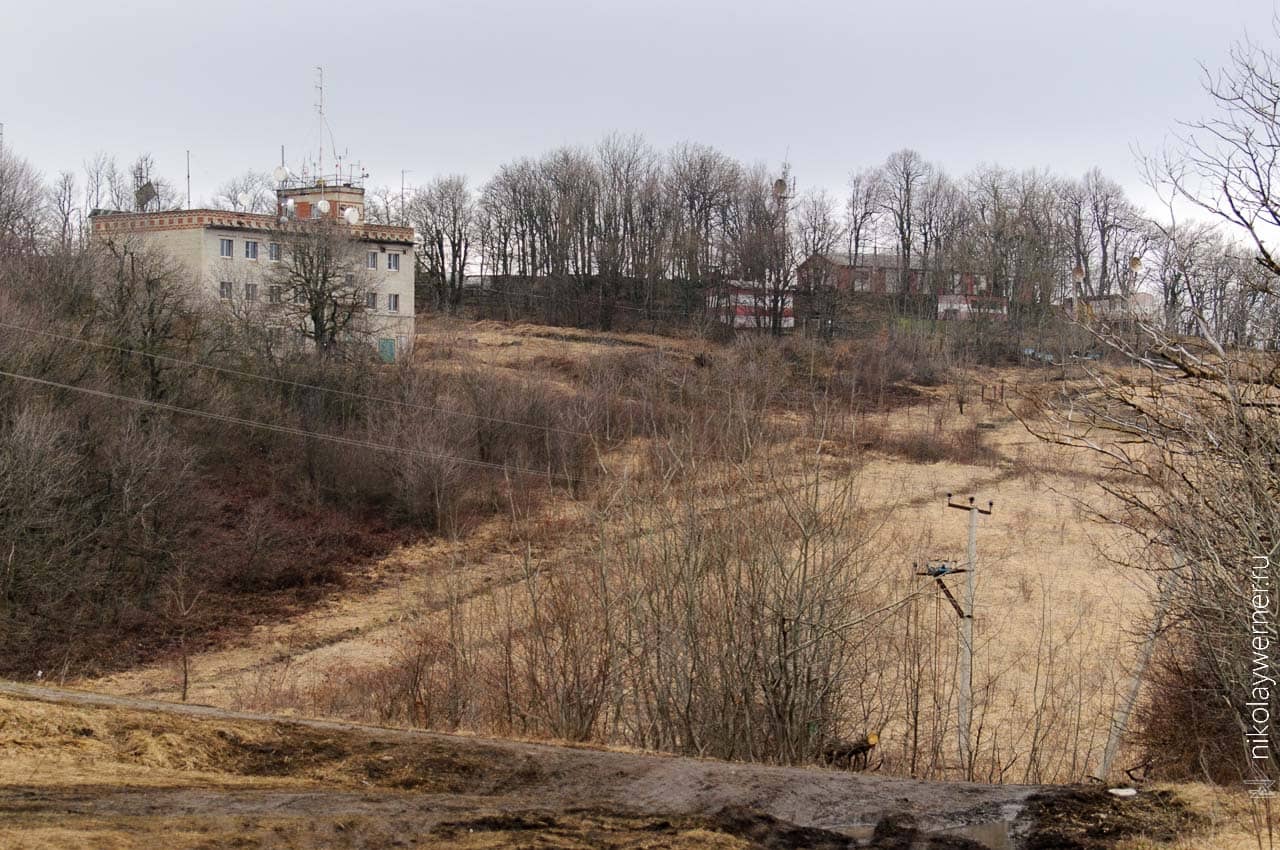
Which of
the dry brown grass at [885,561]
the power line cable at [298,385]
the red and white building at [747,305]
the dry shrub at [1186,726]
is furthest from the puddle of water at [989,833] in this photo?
the red and white building at [747,305]

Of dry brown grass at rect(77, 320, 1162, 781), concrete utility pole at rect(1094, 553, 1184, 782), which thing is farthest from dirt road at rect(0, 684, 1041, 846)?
dry brown grass at rect(77, 320, 1162, 781)

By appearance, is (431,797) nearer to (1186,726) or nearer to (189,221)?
(1186,726)

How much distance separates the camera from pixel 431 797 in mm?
8367

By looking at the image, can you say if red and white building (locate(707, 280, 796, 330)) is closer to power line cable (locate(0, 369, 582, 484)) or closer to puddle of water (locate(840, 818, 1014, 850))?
power line cable (locate(0, 369, 582, 484))

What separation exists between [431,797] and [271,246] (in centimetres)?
4907

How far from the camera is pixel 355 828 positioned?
7.36m

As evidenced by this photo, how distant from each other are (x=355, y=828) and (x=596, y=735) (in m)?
7.13

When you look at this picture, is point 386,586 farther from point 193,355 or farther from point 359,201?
point 359,201

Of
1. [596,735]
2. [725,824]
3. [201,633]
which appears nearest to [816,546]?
[596,735]

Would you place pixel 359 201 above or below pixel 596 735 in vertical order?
above

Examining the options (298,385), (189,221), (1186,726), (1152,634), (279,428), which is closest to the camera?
(1152,634)

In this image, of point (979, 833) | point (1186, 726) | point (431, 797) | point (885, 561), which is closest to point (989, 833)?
point (979, 833)

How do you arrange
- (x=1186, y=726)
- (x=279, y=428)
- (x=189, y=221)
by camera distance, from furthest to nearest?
(x=189, y=221)
(x=279, y=428)
(x=1186, y=726)

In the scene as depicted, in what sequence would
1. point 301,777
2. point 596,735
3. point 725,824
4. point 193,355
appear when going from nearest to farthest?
point 725,824, point 301,777, point 596,735, point 193,355
